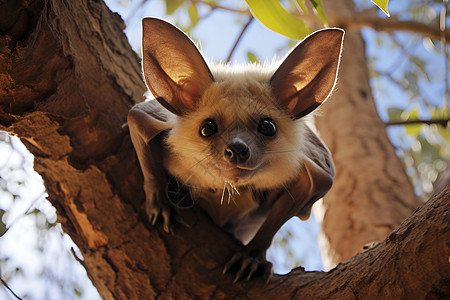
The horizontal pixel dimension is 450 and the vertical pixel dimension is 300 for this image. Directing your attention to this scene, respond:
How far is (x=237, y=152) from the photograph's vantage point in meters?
2.14

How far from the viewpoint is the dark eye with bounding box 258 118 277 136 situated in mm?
2428

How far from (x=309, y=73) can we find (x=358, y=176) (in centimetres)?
162

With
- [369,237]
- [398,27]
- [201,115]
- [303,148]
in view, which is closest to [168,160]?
[201,115]

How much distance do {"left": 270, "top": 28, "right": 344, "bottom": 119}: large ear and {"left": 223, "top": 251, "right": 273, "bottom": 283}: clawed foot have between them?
2.93 ft

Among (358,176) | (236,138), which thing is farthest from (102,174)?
(358,176)

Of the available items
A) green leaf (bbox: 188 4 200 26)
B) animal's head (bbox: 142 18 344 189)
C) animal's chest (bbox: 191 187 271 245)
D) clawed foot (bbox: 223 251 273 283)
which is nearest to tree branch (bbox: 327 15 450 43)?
green leaf (bbox: 188 4 200 26)

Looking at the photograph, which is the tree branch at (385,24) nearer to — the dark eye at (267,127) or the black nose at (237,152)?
the dark eye at (267,127)

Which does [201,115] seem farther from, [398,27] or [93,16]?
[398,27]

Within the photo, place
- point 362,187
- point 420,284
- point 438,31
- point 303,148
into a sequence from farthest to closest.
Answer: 1. point 438,31
2. point 362,187
3. point 303,148
4. point 420,284

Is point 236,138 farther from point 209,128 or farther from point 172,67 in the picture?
point 172,67

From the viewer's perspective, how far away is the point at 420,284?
1.67m

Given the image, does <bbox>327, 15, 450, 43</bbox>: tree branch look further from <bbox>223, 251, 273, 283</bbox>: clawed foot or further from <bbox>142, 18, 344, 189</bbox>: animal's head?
<bbox>223, 251, 273, 283</bbox>: clawed foot

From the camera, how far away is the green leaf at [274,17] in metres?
1.77

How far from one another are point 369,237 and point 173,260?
176 centimetres
